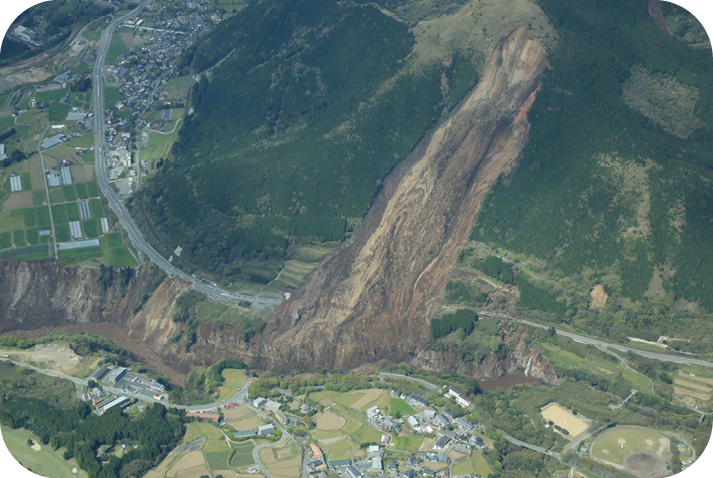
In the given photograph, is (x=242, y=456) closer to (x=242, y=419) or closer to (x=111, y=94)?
(x=242, y=419)

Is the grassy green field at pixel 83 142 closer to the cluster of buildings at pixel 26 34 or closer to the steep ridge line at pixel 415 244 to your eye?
the cluster of buildings at pixel 26 34

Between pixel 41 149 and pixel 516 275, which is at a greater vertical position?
pixel 41 149

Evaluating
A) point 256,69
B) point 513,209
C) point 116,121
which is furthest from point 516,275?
point 116,121

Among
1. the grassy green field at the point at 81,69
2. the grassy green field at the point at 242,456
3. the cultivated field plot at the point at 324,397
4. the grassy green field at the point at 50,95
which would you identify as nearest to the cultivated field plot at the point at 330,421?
the cultivated field plot at the point at 324,397

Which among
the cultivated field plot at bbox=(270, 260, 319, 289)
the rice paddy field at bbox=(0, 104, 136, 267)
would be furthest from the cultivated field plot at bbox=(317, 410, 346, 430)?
the rice paddy field at bbox=(0, 104, 136, 267)

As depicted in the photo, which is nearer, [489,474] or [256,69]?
[489,474]

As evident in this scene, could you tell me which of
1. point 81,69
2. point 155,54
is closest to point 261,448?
point 81,69

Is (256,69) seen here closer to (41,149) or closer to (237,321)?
(41,149)
